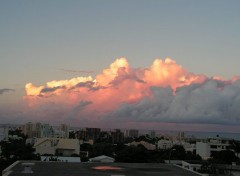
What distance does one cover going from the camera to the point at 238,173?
41281 mm

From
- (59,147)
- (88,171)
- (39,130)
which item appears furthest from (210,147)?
(39,130)

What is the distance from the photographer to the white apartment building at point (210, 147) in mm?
73312

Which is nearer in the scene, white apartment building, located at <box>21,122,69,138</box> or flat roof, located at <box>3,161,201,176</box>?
flat roof, located at <box>3,161,201,176</box>

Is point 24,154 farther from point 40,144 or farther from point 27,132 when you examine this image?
point 27,132

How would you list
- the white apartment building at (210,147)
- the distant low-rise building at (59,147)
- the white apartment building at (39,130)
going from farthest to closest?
1. the white apartment building at (39,130)
2. the white apartment building at (210,147)
3. the distant low-rise building at (59,147)

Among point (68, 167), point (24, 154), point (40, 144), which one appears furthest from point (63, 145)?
point (68, 167)

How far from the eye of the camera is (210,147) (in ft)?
251

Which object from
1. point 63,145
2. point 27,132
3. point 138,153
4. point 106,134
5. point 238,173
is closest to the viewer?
point 238,173

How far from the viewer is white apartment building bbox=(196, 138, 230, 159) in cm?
7331

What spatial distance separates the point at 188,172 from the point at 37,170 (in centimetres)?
638

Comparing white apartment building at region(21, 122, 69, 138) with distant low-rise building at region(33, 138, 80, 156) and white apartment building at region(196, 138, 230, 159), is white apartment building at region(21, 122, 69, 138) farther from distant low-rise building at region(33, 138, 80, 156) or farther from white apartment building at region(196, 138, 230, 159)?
distant low-rise building at region(33, 138, 80, 156)

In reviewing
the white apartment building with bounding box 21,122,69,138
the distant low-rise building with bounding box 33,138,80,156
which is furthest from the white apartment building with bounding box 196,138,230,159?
the white apartment building with bounding box 21,122,69,138

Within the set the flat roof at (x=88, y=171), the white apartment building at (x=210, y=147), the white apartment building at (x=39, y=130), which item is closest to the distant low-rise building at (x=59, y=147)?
the white apartment building at (x=210, y=147)

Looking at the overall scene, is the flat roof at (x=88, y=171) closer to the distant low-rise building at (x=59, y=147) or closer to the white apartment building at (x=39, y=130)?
the distant low-rise building at (x=59, y=147)
